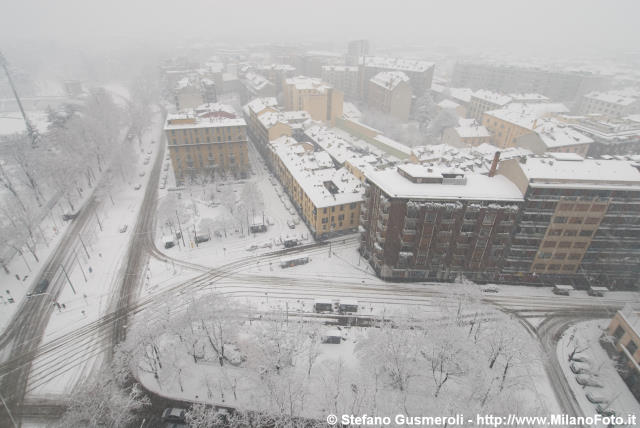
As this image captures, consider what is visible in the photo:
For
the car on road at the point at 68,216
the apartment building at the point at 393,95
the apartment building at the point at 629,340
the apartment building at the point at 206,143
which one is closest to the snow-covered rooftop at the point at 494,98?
the apartment building at the point at 393,95

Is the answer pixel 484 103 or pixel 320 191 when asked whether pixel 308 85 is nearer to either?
pixel 484 103

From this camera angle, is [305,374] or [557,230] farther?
[557,230]

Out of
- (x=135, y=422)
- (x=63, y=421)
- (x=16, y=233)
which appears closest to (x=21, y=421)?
(x=63, y=421)

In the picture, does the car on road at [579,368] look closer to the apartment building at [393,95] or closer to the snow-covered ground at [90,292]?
the snow-covered ground at [90,292]

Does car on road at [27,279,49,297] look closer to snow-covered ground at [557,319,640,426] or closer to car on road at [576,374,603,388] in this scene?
snow-covered ground at [557,319,640,426]

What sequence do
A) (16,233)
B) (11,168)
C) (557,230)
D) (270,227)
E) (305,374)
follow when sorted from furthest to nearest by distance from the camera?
(11,168), (270,227), (16,233), (557,230), (305,374)

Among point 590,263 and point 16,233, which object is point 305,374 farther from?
point 16,233

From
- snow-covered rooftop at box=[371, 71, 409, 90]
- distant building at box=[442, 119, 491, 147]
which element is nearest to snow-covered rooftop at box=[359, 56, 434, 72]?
snow-covered rooftop at box=[371, 71, 409, 90]
